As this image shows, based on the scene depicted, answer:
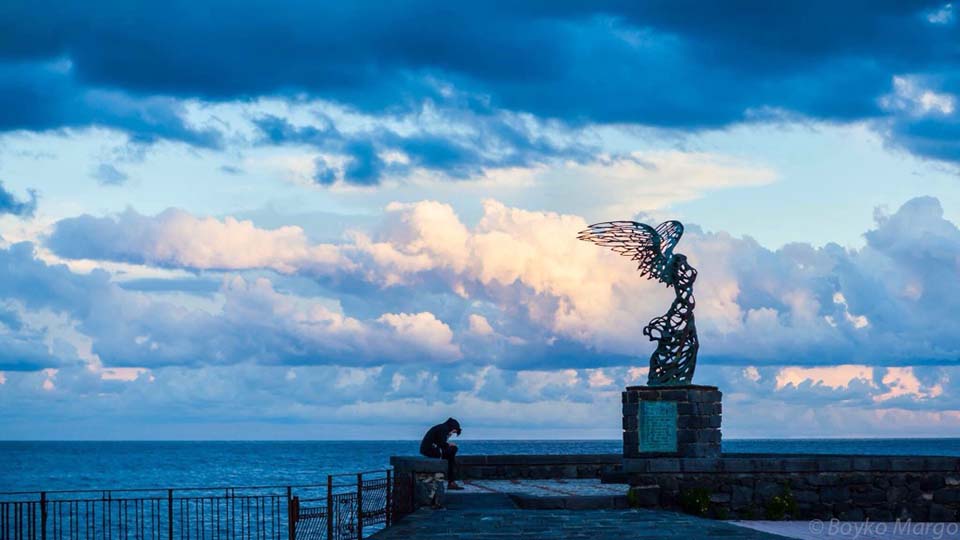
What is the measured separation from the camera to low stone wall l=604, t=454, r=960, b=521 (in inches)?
917

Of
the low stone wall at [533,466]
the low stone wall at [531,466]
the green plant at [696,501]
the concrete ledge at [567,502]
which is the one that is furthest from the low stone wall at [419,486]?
the low stone wall at [531,466]

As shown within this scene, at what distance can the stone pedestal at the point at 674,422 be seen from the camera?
998 inches

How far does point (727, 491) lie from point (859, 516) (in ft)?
7.95

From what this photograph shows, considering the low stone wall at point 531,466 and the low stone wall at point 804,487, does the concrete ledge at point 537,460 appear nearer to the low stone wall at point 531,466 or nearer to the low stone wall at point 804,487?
the low stone wall at point 531,466

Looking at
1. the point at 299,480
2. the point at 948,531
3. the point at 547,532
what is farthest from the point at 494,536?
the point at 299,480

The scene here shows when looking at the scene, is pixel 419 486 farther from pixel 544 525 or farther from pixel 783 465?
pixel 783 465

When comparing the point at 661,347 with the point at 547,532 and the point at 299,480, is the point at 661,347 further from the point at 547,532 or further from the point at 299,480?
the point at 299,480

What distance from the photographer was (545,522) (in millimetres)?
19547

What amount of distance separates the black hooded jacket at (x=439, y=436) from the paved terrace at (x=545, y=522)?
102 centimetres

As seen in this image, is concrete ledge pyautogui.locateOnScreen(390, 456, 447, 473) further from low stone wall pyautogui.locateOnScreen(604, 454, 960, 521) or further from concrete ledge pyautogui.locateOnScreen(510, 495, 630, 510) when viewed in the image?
low stone wall pyautogui.locateOnScreen(604, 454, 960, 521)

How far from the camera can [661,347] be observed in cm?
2606

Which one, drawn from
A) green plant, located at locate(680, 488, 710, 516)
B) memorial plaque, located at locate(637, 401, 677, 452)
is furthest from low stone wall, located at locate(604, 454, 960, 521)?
memorial plaque, located at locate(637, 401, 677, 452)

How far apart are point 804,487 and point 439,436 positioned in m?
6.74

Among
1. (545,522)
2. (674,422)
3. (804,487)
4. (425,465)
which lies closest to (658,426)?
(674,422)
